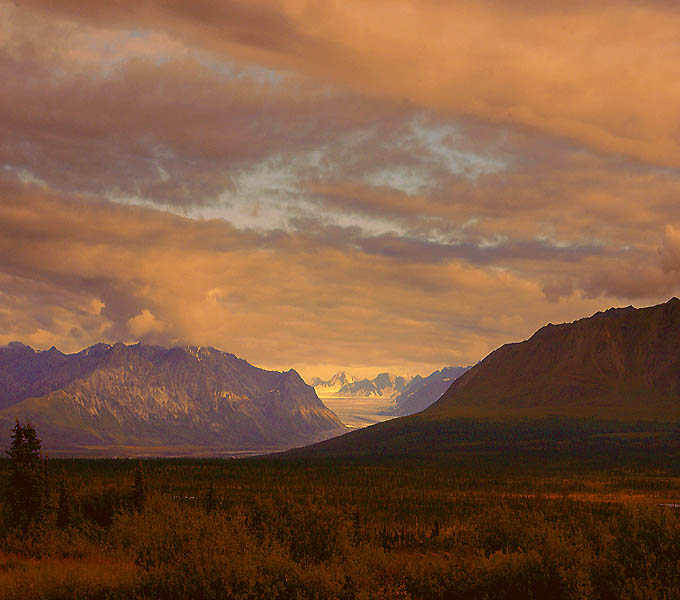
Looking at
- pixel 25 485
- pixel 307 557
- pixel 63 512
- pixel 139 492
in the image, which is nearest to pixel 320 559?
pixel 307 557

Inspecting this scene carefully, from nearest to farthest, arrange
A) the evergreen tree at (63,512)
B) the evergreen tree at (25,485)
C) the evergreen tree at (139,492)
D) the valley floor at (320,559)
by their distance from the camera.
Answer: the valley floor at (320,559) < the evergreen tree at (25,485) < the evergreen tree at (63,512) < the evergreen tree at (139,492)

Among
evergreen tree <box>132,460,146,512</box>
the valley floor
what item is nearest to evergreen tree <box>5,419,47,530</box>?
the valley floor

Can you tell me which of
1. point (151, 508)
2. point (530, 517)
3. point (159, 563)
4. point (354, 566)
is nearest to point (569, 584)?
point (354, 566)

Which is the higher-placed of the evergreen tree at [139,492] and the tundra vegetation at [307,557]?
the evergreen tree at [139,492]

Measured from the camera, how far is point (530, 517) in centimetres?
4347

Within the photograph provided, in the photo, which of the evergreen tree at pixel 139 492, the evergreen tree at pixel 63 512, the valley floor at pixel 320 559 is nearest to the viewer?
the valley floor at pixel 320 559

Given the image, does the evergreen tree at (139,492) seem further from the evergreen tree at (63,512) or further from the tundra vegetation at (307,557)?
the evergreen tree at (63,512)

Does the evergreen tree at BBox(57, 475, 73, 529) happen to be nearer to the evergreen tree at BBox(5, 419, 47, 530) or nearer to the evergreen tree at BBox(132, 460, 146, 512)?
the evergreen tree at BBox(5, 419, 47, 530)

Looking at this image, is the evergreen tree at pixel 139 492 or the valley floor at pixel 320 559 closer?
the valley floor at pixel 320 559

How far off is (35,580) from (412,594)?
17.4m

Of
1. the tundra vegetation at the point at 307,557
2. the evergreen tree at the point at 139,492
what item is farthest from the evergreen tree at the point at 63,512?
the evergreen tree at the point at 139,492

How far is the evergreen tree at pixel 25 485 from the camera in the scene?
51438mm

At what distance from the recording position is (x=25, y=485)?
52125 mm

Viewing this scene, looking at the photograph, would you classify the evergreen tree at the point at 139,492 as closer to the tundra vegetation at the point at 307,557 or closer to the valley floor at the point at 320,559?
the tundra vegetation at the point at 307,557
